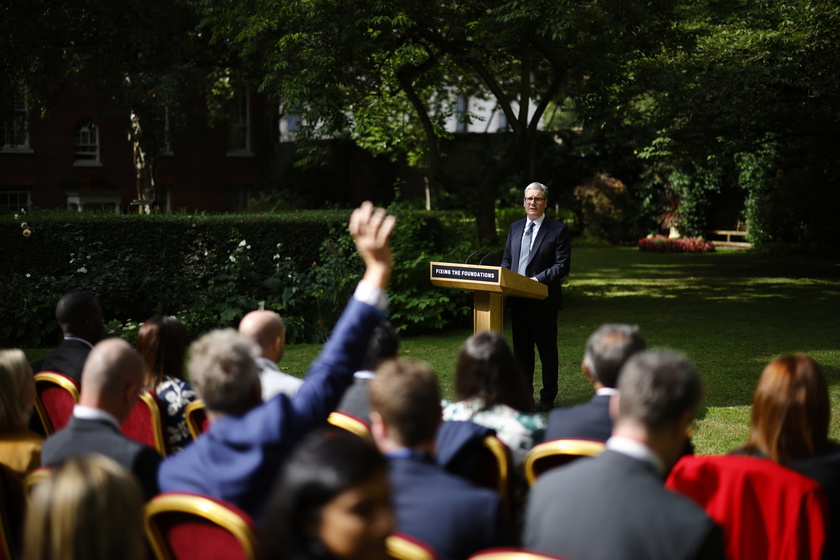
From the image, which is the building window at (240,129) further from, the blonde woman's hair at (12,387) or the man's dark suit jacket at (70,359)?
the blonde woman's hair at (12,387)

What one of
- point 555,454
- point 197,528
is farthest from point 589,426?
point 197,528

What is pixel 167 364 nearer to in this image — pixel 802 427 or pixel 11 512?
pixel 11 512

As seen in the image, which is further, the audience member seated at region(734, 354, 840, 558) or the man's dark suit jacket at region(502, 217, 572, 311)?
the man's dark suit jacket at region(502, 217, 572, 311)

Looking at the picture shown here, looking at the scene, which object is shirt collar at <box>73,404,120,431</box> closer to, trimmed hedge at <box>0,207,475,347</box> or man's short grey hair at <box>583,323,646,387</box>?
man's short grey hair at <box>583,323,646,387</box>

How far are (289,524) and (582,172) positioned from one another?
31.1 m

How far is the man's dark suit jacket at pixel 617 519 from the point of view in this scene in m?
2.11

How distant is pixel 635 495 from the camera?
7.10 feet

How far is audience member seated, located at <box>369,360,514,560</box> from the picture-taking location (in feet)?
7.11

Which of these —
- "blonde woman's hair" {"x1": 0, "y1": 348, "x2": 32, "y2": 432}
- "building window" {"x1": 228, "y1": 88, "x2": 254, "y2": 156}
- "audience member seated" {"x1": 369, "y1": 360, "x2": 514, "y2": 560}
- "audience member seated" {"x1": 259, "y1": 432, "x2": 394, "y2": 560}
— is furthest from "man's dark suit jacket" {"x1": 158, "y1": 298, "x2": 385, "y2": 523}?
"building window" {"x1": 228, "y1": 88, "x2": 254, "y2": 156}

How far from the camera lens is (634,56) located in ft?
41.8

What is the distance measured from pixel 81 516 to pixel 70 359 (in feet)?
9.77

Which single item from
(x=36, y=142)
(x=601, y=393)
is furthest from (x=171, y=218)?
(x=36, y=142)

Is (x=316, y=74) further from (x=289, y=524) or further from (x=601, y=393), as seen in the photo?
(x=289, y=524)

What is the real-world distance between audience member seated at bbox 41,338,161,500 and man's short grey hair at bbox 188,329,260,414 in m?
0.34
